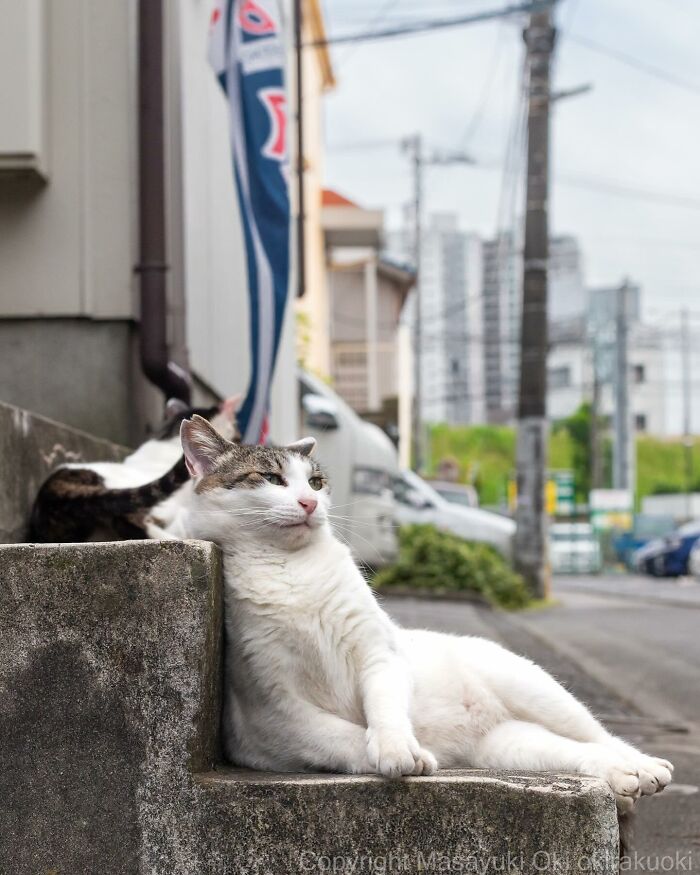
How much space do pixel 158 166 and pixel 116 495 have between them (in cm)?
225

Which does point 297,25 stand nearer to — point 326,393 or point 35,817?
point 326,393

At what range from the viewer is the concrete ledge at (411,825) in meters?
2.16

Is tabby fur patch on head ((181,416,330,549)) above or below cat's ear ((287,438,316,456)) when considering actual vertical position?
below

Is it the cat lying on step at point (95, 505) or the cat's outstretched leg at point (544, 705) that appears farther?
the cat lying on step at point (95, 505)

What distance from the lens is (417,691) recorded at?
2.67 meters

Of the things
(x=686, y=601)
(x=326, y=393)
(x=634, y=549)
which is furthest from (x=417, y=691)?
(x=634, y=549)

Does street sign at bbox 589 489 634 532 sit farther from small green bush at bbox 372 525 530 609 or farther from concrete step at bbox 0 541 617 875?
concrete step at bbox 0 541 617 875

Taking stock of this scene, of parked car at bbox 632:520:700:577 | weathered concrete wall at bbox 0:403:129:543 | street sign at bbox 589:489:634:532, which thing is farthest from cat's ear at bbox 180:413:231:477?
street sign at bbox 589:489:634:532

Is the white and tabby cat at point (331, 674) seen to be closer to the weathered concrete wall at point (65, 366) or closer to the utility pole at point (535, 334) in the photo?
the weathered concrete wall at point (65, 366)

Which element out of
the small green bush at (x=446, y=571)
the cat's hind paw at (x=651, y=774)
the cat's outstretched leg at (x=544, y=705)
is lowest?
the small green bush at (x=446, y=571)

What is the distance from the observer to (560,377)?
79812 mm

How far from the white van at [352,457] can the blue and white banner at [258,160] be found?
228 inches

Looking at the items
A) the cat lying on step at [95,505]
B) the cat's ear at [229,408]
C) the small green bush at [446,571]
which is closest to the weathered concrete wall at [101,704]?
the cat lying on step at [95,505]

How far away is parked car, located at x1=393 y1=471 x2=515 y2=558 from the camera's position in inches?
654
